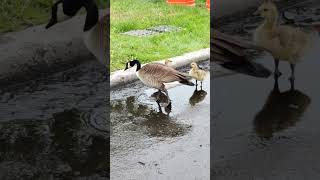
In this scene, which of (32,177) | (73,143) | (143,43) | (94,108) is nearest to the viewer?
(32,177)

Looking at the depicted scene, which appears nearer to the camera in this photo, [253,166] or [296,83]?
[253,166]

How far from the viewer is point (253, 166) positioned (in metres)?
4.92

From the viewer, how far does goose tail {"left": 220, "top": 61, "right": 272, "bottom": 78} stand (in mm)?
7207

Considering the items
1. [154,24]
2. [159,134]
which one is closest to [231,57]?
[159,134]

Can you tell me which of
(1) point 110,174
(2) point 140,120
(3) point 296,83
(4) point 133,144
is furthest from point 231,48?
(1) point 110,174

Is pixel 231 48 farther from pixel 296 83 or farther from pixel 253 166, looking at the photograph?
pixel 253 166

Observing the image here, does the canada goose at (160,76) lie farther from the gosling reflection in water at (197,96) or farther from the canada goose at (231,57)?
the canada goose at (231,57)

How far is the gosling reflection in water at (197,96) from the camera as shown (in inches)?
261

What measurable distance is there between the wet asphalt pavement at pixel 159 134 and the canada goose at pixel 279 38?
0.89 metres

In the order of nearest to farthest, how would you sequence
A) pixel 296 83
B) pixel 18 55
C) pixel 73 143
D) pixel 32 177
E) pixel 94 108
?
pixel 32 177
pixel 73 143
pixel 94 108
pixel 296 83
pixel 18 55

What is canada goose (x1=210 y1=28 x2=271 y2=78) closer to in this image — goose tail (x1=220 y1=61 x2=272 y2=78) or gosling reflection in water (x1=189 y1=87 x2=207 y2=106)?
goose tail (x1=220 y1=61 x2=272 y2=78)

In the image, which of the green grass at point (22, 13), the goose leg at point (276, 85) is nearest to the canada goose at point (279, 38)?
the goose leg at point (276, 85)

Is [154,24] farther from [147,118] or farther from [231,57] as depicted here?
[147,118]

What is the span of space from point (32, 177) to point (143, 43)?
4.57 metres
